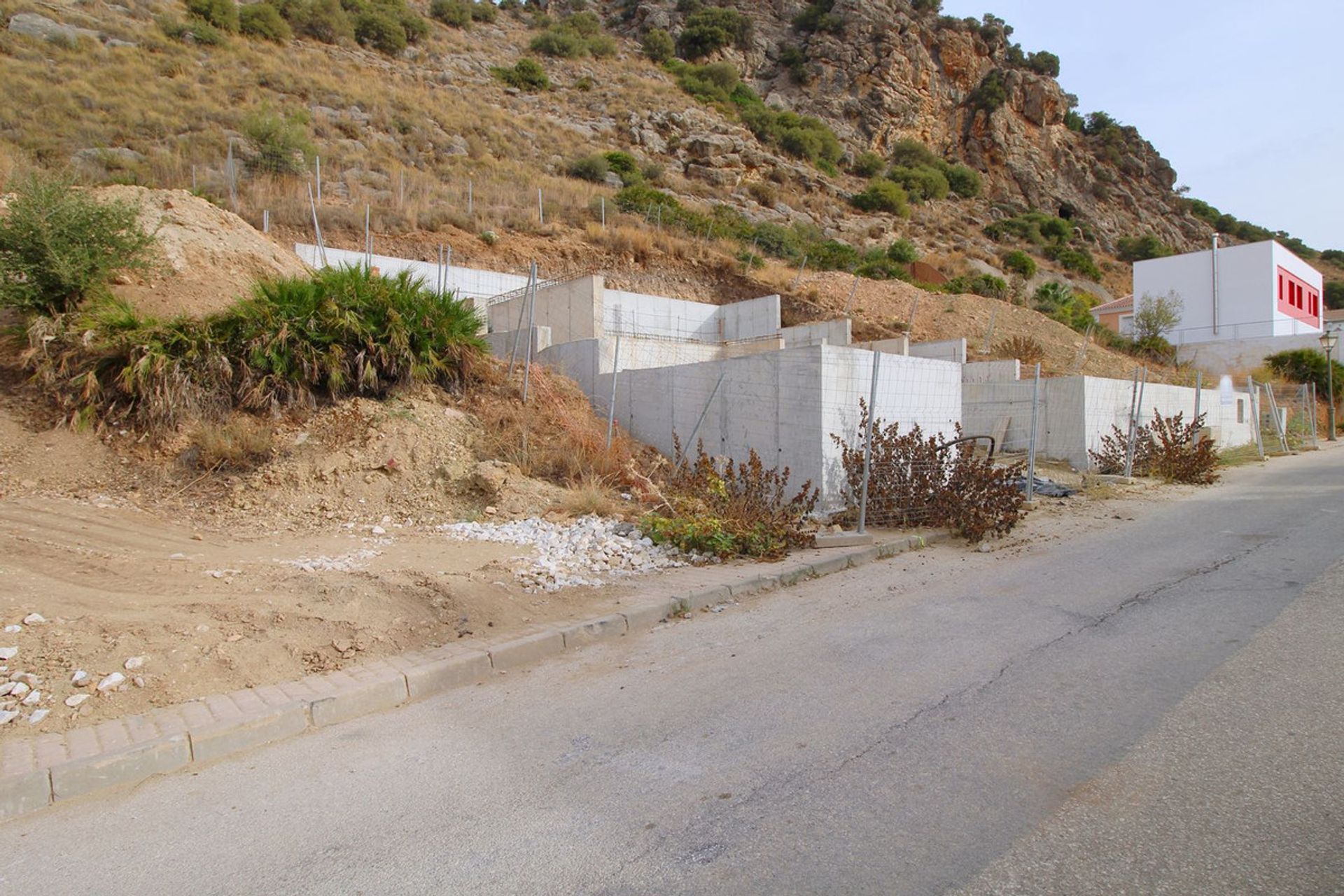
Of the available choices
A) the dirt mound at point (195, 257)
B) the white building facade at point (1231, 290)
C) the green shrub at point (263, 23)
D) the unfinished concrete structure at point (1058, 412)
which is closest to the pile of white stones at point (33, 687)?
the dirt mound at point (195, 257)

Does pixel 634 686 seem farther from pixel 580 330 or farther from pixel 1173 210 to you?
pixel 1173 210

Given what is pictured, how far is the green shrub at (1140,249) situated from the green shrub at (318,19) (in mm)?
56087

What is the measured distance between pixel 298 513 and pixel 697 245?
21.1m

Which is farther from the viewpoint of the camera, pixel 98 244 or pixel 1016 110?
pixel 1016 110

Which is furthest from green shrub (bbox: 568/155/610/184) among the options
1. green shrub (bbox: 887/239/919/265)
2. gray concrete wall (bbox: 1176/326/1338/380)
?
gray concrete wall (bbox: 1176/326/1338/380)

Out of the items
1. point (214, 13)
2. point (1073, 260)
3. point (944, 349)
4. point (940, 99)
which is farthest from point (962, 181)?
point (214, 13)

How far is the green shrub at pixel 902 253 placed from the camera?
38.0 m

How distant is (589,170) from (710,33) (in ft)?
104

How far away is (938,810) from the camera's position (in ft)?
10.3

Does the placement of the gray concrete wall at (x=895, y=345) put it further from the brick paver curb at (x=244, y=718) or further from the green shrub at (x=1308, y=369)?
the green shrub at (x=1308, y=369)

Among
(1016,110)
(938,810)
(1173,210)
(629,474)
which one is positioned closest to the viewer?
(938,810)

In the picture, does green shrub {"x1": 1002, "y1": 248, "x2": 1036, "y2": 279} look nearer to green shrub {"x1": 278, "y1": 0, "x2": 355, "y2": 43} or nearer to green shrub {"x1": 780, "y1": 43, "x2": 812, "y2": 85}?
green shrub {"x1": 780, "y1": 43, "x2": 812, "y2": 85}

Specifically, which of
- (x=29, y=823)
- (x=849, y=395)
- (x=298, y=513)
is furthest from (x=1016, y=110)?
(x=29, y=823)

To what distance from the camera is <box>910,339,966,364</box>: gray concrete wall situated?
19.7 meters
